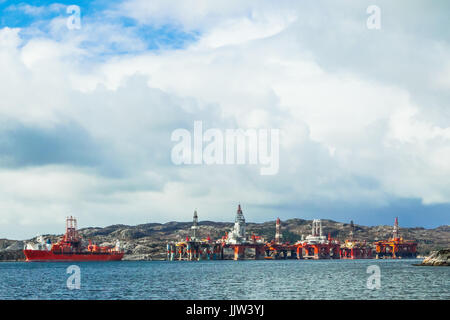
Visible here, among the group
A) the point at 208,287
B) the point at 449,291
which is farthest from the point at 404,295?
the point at 208,287

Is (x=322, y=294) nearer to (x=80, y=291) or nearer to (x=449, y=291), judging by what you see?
(x=449, y=291)
